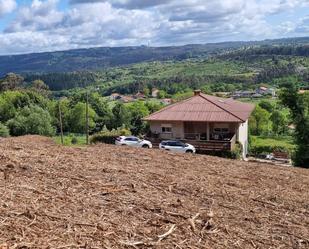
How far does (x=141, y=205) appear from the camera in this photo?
5672 millimetres

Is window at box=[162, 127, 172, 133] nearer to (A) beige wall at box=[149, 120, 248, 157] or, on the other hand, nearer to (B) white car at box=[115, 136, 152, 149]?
(A) beige wall at box=[149, 120, 248, 157]

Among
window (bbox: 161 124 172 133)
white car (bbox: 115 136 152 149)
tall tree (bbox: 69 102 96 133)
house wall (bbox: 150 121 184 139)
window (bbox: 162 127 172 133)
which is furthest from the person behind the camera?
tall tree (bbox: 69 102 96 133)

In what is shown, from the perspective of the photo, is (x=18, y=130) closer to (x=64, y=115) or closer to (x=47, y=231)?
(x=64, y=115)

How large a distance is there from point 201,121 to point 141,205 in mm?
26737

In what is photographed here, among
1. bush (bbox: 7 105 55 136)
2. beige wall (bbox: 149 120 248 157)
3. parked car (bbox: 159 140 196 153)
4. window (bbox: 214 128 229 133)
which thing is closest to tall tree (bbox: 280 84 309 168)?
beige wall (bbox: 149 120 248 157)

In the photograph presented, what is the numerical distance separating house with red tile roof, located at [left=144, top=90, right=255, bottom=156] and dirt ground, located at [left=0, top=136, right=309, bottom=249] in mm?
22712

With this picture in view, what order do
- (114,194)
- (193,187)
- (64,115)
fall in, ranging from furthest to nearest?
(64,115)
(193,187)
(114,194)

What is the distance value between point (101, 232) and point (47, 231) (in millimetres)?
534

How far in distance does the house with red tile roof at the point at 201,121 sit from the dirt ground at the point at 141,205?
22.7 m

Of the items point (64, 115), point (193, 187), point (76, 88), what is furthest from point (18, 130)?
point (76, 88)

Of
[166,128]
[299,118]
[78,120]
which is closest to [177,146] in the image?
[166,128]

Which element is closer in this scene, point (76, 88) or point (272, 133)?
point (272, 133)

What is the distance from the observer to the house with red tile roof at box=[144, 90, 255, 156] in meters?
32.1

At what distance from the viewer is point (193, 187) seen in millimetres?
7000
